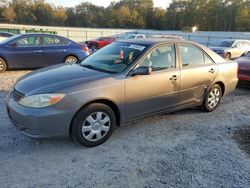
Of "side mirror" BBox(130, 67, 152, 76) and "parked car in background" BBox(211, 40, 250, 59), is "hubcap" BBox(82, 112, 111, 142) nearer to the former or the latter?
"side mirror" BBox(130, 67, 152, 76)

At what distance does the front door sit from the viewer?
146 inches

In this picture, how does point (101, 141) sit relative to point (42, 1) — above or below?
below

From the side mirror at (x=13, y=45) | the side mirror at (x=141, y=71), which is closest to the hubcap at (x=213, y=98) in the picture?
the side mirror at (x=141, y=71)

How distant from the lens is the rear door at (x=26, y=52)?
8.18 metres

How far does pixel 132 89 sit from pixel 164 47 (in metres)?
1.05

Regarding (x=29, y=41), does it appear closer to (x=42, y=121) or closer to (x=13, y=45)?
(x=13, y=45)

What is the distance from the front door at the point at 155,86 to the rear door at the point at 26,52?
5769 mm

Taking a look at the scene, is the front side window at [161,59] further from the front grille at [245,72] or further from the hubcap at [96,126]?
the front grille at [245,72]

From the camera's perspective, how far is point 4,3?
6119cm

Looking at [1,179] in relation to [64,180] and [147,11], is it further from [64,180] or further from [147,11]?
[147,11]

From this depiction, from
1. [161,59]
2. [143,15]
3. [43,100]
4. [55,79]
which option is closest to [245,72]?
[161,59]

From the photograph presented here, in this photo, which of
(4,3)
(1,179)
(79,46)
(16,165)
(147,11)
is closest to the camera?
(1,179)

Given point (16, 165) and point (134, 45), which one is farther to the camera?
point (134, 45)

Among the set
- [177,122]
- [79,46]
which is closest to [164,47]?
[177,122]
